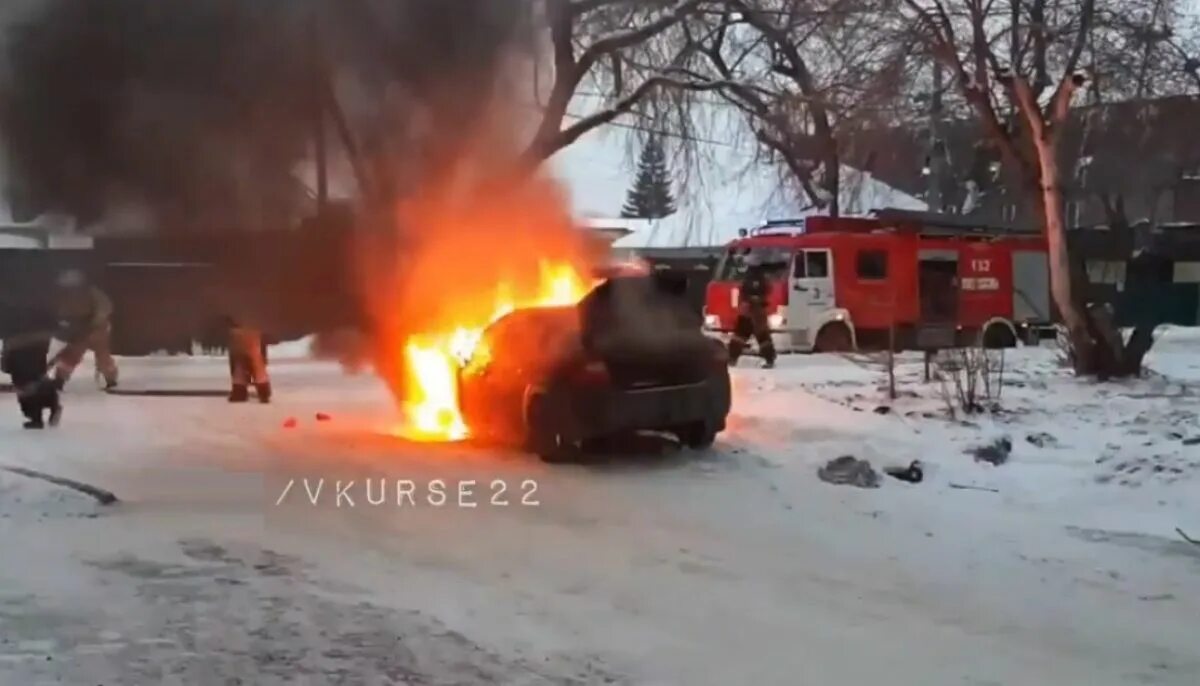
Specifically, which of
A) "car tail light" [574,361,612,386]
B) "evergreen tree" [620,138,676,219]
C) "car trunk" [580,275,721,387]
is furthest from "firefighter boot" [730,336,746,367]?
"car tail light" [574,361,612,386]

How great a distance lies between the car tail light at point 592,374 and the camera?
392 inches

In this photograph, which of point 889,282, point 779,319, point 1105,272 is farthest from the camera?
point 1105,272

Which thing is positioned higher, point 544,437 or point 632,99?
point 632,99

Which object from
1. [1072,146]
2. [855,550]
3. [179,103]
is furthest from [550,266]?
[1072,146]

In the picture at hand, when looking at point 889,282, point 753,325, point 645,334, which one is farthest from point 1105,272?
point 645,334

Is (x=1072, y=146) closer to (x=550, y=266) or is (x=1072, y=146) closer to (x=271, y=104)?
(x=550, y=266)

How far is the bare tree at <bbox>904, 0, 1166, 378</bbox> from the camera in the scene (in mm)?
15344

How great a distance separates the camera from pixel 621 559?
7316 mm

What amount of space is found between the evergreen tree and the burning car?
9262mm

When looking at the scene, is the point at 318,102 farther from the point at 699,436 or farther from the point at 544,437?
the point at 699,436

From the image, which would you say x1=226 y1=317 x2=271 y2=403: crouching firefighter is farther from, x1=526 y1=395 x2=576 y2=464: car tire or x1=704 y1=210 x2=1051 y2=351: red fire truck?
x1=704 y1=210 x2=1051 y2=351: red fire truck

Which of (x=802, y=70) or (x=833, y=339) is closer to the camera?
(x=802, y=70)

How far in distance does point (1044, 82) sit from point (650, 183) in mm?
6944

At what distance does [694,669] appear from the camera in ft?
17.9
